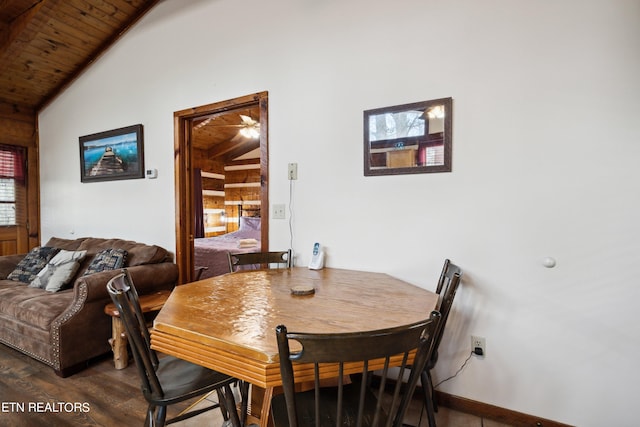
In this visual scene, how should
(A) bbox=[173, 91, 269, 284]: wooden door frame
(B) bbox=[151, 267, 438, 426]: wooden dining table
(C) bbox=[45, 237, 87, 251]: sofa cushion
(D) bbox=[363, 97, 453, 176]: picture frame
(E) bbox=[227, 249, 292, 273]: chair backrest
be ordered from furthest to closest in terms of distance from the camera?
(C) bbox=[45, 237, 87, 251]: sofa cushion
(A) bbox=[173, 91, 269, 284]: wooden door frame
(E) bbox=[227, 249, 292, 273]: chair backrest
(D) bbox=[363, 97, 453, 176]: picture frame
(B) bbox=[151, 267, 438, 426]: wooden dining table

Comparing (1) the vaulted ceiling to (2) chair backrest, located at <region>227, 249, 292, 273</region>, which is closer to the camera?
(2) chair backrest, located at <region>227, 249, 292, 273</region>

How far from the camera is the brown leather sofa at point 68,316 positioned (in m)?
2.35

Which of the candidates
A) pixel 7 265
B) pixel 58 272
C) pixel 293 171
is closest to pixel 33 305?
pixel 58 272

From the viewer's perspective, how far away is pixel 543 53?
68.6 inches

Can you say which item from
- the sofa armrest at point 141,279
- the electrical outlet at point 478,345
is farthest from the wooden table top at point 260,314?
the sofa armrest at point 141,279

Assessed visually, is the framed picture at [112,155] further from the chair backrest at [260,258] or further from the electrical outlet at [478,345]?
the electrical outlet at [478,345]

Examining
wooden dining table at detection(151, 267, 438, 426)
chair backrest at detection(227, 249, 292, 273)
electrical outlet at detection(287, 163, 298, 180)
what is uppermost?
electrical outlet at detection(287, 163, 298, 180)

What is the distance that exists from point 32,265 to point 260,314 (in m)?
3.52

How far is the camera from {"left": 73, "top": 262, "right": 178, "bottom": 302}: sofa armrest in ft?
7.96

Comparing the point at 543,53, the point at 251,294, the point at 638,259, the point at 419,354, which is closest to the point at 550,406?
the point at 638,259

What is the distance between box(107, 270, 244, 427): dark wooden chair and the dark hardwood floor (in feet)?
2.33

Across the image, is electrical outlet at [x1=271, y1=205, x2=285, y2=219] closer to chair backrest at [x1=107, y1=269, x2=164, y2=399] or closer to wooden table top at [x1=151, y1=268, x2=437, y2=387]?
wooden table top at [x1=151, y1=268, x2=437, y2=387]

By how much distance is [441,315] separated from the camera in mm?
1312

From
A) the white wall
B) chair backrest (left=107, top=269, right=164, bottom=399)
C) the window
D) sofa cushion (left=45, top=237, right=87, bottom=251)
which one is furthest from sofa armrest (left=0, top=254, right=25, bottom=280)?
chair backrest (left=107, top=269, right=164, bottom=399)
